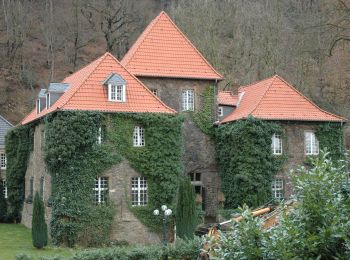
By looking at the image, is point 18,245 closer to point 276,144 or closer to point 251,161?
point 251,161

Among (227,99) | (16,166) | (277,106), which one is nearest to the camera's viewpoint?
(277,106)

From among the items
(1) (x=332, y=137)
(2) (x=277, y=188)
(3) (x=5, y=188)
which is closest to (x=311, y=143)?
(1) (x=332, y=137)

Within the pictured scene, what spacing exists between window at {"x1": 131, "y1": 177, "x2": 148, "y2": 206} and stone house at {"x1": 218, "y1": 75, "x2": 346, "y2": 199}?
6500 mm

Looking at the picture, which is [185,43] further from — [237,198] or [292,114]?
[237,198]

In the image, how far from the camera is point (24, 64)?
186ft

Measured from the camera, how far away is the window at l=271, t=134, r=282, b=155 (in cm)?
2878

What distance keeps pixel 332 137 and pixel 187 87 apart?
27.4 feet

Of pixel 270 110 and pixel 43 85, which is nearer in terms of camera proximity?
pixel 270 110

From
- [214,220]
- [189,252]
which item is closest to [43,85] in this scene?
[214,220]

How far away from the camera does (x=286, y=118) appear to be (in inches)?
1127

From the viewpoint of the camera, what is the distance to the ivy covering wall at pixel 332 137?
96.7ft

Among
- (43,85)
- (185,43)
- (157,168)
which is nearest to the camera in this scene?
(157,168)

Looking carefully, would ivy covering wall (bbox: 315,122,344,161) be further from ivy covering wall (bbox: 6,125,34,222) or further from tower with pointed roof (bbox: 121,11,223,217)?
ivy covering wall (bbox: 6,125,34,222)

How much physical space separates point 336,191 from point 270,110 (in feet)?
71.8
